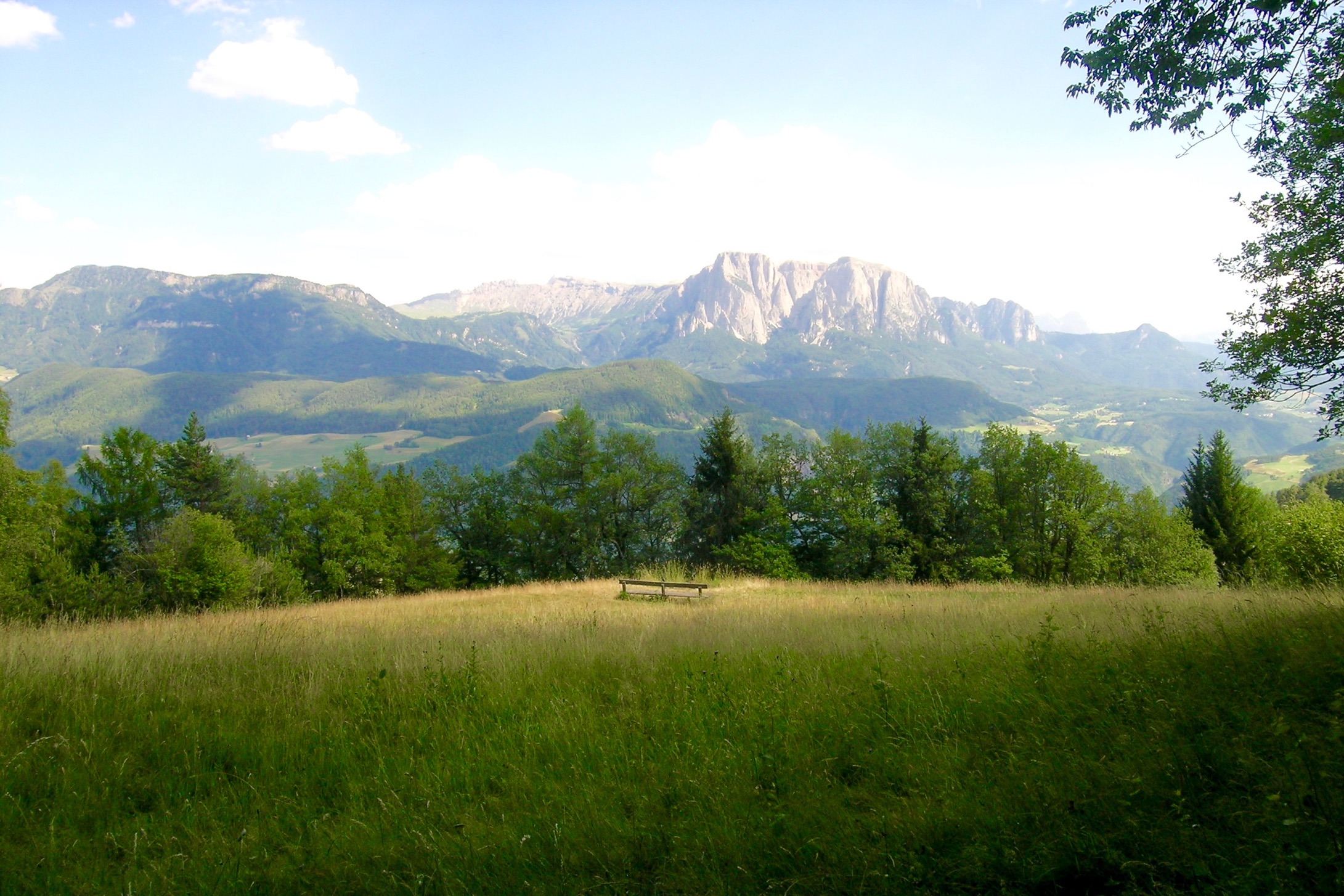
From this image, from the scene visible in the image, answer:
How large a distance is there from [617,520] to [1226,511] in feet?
139

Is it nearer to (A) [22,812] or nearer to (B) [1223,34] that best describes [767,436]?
(B) [1223,34]

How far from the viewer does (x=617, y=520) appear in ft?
148

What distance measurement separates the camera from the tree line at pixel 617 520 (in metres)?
28.3

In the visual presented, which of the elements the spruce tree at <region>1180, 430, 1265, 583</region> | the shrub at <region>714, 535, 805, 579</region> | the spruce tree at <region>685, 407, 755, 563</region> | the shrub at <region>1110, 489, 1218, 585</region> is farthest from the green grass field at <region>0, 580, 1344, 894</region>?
the spruce tree at <region>1180, 430, 1265, 583</region>

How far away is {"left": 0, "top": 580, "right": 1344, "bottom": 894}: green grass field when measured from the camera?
314cm

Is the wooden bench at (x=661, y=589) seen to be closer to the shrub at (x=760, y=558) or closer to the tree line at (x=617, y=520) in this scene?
the tree line at (x=617, y=520)

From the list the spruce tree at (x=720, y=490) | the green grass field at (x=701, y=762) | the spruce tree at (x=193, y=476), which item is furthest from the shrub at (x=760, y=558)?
the spruce tree at (x=193, y=476)

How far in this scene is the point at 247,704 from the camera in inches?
215

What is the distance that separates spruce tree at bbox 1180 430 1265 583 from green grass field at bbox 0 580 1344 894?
48.4m

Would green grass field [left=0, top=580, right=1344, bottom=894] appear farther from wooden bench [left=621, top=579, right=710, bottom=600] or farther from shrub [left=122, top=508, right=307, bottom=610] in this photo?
shrub [left=122, top=508, right=307, bottom=610]

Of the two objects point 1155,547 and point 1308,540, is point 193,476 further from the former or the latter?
point 1155,547

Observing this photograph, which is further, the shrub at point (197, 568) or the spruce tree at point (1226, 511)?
the spruce tree at point (1226, 511)

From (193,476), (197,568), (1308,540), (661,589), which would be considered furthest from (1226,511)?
(193,476)

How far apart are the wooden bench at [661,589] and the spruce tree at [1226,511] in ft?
137
